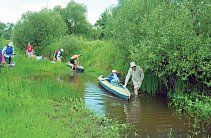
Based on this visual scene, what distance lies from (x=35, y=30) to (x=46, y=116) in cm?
2627

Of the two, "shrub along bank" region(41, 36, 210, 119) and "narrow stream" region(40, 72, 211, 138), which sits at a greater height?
"shrub along bank" region(41, 36, 210, 119)

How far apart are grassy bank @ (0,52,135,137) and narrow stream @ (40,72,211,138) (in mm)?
716

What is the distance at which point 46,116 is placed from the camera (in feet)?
20.5

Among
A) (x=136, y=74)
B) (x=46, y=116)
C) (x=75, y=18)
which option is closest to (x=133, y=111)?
(x=136, y=74)

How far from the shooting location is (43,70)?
18047 mm

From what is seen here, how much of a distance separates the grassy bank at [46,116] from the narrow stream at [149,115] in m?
0.72

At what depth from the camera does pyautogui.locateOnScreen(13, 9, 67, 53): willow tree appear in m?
30.6

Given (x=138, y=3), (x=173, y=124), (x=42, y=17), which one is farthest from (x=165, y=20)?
(x=42, y=17)

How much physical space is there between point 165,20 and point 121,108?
4.29 m

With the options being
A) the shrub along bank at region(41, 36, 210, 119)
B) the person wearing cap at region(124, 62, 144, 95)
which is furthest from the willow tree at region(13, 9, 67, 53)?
the person wearing cap at region(124, 62, 144, 95)

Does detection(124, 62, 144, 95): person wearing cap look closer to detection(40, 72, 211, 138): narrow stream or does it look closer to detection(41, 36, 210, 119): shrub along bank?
detection(41, 36, 210, 119): shrub along bank

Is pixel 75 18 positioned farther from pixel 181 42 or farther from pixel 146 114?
pixel 146 114

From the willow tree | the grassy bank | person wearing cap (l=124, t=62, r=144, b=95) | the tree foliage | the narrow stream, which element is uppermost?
the willow tree

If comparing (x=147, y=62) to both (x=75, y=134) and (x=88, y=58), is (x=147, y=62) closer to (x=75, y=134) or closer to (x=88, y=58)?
(x=75, y=134)
